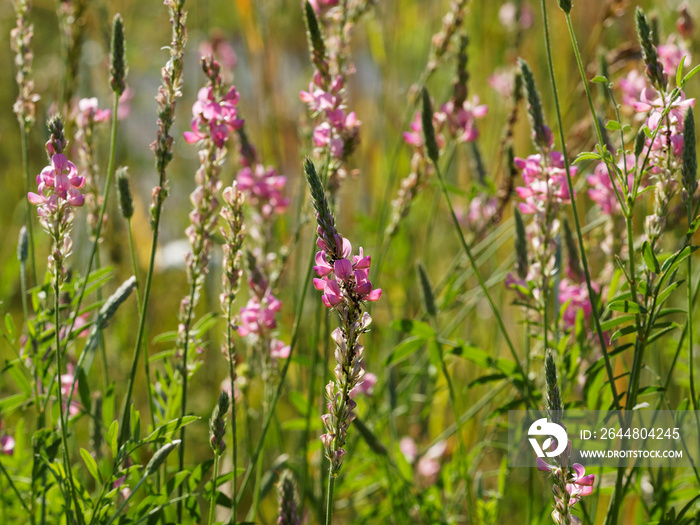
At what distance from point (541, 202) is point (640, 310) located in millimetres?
203

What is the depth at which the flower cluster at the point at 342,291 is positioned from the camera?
1.72ft

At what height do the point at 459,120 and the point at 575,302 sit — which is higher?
the point at 459,120

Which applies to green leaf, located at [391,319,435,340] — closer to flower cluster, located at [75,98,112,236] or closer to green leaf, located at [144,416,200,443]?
green leaf, located at [144,416,200,443]

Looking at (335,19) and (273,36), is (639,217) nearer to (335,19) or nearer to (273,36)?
(335,19)

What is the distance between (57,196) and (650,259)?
619 mm

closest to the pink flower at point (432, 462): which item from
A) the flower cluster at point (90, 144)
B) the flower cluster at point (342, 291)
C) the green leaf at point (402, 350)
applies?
the green leaf at point (402, 350)

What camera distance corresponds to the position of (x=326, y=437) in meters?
0.59

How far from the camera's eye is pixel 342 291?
0.53 m

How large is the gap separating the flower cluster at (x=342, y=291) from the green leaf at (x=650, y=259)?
1.13 feet

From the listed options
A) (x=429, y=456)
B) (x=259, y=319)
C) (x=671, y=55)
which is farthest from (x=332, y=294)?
(x=429, y=456)

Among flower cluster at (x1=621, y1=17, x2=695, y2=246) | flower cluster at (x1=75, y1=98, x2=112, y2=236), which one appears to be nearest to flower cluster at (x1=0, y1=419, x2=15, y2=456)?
flower cluster at (x1=75, y1=98, x2=112, y2=236)

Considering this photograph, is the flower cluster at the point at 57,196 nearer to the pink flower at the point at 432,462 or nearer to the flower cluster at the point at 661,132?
the flower cluster at the point at 661,132

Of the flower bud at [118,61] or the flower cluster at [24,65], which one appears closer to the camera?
the flower bud at [118,61]

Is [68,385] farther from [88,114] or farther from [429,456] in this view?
[429,456]
